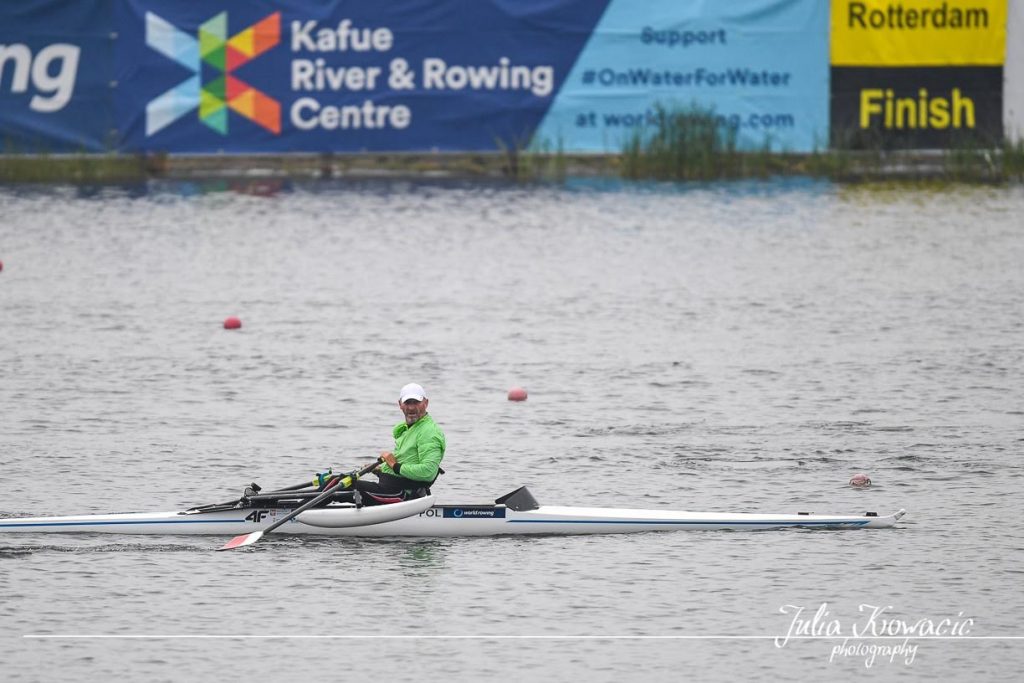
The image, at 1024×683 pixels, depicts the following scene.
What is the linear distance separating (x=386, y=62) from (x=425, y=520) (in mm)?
31849

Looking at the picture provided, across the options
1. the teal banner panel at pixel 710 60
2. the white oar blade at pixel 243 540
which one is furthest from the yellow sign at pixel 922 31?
the white oar blade at pixel 243 540

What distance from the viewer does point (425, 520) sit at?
21.8 meters

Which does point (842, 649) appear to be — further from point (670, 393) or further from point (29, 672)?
point (670, 393)

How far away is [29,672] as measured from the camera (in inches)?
701

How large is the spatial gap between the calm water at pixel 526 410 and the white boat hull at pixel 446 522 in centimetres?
20

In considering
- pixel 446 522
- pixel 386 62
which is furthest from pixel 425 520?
pixel 386 62

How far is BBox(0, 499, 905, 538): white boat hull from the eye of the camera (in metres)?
21.8

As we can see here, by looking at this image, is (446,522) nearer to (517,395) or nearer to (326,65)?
(517,395)

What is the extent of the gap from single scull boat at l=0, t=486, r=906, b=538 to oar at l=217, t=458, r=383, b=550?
0.38 ft

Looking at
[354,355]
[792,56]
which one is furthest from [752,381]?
[792,56]

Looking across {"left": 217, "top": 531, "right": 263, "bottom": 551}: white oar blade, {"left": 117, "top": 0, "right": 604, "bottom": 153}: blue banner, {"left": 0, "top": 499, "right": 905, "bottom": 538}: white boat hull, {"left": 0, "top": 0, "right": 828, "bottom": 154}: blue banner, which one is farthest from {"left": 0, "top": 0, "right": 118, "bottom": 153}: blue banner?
{"left": 217, "top": 531, "right": 263, "bottom": 551}: white oar blade

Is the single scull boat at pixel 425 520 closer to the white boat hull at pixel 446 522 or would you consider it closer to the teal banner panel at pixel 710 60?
the white boat hull at pixel 446 522

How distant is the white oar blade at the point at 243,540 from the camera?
2153 centimetres

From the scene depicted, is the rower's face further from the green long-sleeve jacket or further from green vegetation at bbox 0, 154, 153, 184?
green vegetation at bbox 0, 154, 153, 184
